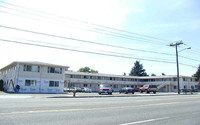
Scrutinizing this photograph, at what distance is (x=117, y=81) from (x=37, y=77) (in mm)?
32128

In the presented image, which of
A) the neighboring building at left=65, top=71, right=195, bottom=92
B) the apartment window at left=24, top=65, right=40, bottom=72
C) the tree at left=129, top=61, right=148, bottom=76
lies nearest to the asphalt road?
the apartment window at left=24, top=65, right=40, bottom=72

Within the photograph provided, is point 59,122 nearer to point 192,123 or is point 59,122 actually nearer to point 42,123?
point 42,123

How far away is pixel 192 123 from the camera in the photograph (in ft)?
23.2

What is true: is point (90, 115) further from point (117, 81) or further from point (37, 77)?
point (117, 81)

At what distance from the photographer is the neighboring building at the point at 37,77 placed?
3281 centimetres

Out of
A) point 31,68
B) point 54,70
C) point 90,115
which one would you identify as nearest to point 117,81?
point 54,70

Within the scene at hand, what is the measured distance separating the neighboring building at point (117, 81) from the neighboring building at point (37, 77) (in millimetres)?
14533

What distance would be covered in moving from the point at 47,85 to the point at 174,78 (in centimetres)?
4680

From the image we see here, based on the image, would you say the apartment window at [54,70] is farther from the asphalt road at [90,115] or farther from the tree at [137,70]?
the tree at [137,70]

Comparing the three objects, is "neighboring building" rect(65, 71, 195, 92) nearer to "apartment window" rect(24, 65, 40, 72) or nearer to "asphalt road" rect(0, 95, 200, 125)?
"apartment window" rect(24, 65, 40, 72)

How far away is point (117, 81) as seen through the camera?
199 feet

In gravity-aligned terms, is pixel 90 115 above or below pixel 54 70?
below

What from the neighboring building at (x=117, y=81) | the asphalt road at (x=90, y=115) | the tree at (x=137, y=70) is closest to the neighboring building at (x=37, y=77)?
the neighboring building at (x=117, y=81)

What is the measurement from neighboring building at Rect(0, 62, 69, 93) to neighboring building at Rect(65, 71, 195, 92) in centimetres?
1453
